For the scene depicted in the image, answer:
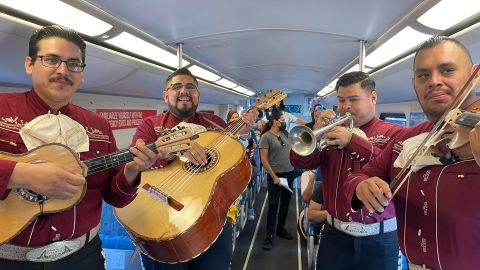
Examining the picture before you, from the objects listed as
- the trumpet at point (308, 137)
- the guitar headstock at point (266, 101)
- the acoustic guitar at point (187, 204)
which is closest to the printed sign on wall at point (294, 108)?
the guitar headstock at point (266, 101)

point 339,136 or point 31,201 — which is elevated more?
point 339,136

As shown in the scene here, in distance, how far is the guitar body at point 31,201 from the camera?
1.44 metres

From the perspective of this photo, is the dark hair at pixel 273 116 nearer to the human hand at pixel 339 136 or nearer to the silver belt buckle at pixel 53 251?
the human hand at pixel 339 136

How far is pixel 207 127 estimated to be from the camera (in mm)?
2996

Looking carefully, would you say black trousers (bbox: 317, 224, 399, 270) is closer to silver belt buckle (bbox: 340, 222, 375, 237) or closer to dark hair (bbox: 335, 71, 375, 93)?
silver belt buckle (bbox: 340, 222, 375, 237)

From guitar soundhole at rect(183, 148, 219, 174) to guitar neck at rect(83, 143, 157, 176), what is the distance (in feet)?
1.93

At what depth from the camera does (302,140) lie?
2.56 metres

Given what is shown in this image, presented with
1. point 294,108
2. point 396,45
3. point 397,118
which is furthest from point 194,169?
point 294,108

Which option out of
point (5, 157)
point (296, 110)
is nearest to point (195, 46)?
point (5, 157)

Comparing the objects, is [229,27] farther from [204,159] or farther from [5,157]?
[5,157]

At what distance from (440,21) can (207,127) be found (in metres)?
2.17

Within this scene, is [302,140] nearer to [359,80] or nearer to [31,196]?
[359,80]

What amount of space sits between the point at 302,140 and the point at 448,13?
1411 millimetres

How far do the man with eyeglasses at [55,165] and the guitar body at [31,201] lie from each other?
0.4 inches
